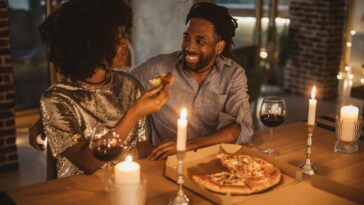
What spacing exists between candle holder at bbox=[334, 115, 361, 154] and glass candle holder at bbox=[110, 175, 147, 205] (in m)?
1.09

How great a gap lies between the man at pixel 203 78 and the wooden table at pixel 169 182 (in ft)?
1.03

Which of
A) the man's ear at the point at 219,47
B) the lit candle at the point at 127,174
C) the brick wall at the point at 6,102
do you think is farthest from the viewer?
the brick wall at the point at 6,102

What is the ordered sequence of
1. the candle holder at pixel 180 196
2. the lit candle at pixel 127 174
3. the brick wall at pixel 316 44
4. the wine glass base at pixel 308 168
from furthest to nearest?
1. the brick wall at pixel 316 44
2. the wine glass base at pixel 308 168
3. the candle holder at pixel 180 196
4. the lit candle at pixel 127 174

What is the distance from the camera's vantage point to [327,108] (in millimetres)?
5836

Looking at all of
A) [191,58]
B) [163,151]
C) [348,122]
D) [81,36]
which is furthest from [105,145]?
[348,122]

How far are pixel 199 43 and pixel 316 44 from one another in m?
4.19

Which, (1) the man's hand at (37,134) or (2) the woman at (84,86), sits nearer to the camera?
(2) the woman at (84,86)

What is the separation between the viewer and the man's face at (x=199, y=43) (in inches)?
95.0

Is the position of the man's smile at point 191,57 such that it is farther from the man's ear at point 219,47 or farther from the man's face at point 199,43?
the man's ear at point 219,47

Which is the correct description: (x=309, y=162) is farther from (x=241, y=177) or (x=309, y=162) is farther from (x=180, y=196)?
(x=180, y=196)

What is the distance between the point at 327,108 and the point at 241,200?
15.2ft

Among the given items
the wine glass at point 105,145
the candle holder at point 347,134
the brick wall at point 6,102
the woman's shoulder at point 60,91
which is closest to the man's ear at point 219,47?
the candle holder at point 347,134

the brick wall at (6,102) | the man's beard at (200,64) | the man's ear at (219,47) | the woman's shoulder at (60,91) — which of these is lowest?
the brick wall at (6,102)

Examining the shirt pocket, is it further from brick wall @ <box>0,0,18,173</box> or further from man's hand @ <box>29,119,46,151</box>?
brick wall @ <box>0,0,18,173</box>
